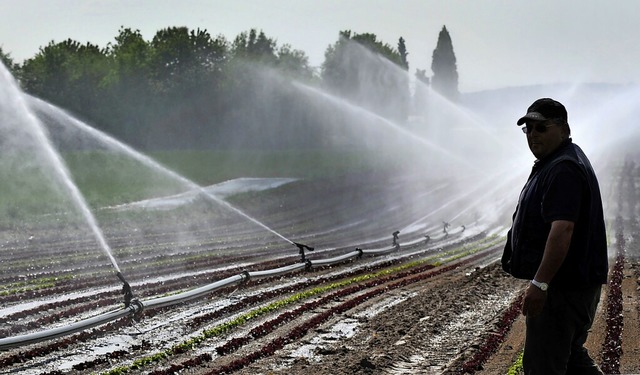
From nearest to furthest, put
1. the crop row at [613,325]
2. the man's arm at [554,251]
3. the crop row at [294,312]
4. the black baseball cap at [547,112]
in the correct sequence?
the man's arm at [554,251] < the black baseball cap at [547,112] < the crop row at [613,325] < the crop row at [294,312]

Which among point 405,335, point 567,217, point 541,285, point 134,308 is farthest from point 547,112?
point 134,308

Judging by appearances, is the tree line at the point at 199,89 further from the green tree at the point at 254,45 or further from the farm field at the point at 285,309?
the farm field at the point at 285,309

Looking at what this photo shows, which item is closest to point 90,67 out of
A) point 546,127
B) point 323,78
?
point 323,78

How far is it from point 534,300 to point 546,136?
1.26 m

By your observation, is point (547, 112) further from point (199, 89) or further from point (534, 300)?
point (199, 89)

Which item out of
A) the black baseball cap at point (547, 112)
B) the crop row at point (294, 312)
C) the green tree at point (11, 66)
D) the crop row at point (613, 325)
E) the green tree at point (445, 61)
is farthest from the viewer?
the green tree at point (445, 61)

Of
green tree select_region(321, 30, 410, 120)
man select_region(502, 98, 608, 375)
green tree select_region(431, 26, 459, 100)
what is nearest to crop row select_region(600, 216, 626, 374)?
man select_region(502, 98, 608, 375)

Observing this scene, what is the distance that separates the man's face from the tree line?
6179cm

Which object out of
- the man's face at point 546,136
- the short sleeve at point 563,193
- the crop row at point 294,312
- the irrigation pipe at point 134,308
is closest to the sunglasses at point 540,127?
the man's face at point 546,136

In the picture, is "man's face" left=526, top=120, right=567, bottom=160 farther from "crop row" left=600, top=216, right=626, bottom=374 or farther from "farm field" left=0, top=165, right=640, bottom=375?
"crop row" left=600, top=216, right=626, bottom=374

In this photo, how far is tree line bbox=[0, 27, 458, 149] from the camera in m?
67.1

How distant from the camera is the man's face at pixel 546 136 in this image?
19.7 feet

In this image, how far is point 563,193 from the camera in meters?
5.63

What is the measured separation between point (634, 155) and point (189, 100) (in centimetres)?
3716
